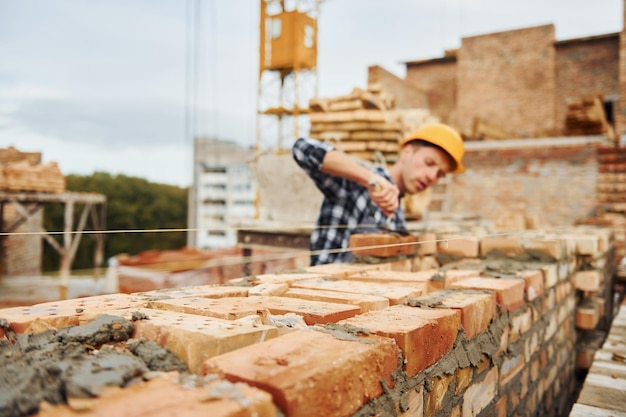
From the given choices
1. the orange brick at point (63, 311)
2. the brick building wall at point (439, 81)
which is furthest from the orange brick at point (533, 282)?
the brick building wall at point (439, 81)

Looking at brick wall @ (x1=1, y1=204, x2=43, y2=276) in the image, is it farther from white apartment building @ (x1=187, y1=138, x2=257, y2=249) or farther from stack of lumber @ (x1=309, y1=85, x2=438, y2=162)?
white apartment building @ (x1=187, y1=138, x2=257, y2=249)

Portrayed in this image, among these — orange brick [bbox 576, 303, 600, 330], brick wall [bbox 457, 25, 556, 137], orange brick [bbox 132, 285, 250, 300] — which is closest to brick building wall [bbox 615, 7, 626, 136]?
brick wall [bbox 457, 25, 556, 137]

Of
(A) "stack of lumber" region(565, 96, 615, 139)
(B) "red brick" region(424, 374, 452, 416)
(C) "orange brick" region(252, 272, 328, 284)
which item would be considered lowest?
(B) "red brick" region(424, 374, 452, 416)

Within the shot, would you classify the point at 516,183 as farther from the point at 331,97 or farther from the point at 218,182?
the point at 218,182

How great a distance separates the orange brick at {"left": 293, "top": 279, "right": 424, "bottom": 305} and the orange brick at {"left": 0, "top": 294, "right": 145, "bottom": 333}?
0.71 meters

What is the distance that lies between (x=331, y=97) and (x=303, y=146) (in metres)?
2.97

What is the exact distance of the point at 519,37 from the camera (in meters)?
17.4

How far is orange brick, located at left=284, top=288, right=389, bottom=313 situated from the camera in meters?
1.66

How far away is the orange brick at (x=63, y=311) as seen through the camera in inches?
51.7

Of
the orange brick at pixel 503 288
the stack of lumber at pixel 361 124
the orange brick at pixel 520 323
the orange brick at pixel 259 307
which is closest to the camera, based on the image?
the orange brick at pixel 259 307

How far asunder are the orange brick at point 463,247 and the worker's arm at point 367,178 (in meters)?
0.41

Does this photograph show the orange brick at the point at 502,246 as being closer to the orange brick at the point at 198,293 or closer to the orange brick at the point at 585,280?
the orange brick at the point at 585,280

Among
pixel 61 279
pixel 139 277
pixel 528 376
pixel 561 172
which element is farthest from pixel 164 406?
pixel 61 279

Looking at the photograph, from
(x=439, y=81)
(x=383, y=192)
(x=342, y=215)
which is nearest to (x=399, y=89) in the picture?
(x=439, y=81)
